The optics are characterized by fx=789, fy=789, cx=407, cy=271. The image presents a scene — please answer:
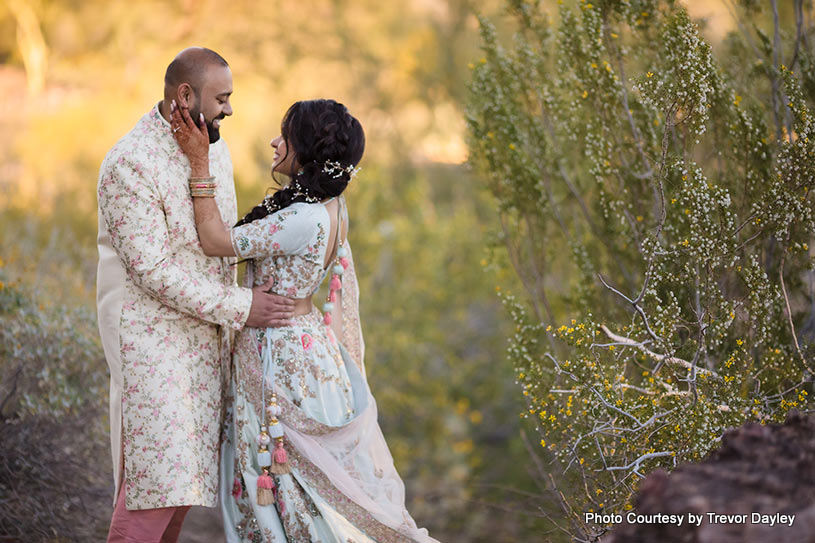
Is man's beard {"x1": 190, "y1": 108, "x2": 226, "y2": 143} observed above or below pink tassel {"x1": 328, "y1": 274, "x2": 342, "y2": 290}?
above

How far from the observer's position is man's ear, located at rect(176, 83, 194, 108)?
2475mm

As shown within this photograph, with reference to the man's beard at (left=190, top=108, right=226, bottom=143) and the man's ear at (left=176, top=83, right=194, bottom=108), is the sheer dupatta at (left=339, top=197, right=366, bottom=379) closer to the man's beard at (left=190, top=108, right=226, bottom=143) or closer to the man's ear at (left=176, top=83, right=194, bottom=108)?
the man's beard at (left=190, top=108, right=226, bottom=143)

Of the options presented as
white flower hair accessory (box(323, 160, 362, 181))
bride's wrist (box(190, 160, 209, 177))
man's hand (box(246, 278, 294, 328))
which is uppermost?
bride's wrist (box(190, 160, 209, 177))

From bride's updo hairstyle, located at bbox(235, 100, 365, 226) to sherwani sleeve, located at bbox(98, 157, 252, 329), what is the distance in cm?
28

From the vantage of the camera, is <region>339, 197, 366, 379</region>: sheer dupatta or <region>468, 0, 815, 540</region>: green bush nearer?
<region>468, 0, 815, 540</region>: green bush

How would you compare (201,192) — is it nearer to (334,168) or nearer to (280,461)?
(334,168)

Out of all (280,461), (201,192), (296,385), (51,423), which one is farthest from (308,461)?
(51,423)

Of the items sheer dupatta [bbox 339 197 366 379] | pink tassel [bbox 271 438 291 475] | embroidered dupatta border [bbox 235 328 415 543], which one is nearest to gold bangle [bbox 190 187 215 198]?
embroidered dupatta border [bbox 235 328 415 543]

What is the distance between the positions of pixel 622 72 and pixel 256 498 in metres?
2.33

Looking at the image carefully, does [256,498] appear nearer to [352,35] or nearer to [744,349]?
[744,349]

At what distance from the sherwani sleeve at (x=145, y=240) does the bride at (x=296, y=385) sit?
0.14 meters

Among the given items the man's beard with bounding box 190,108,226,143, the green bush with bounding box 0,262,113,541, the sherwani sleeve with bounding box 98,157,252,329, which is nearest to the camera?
the sherwani sleeve with bounding box 98,157,252,329

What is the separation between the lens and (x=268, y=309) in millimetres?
2602

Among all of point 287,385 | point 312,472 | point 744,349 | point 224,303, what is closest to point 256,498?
point 312,472
